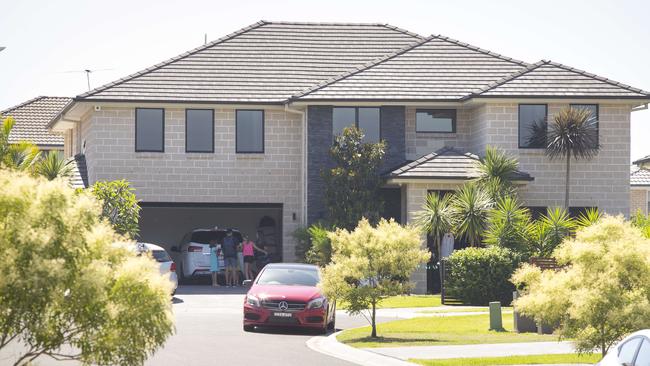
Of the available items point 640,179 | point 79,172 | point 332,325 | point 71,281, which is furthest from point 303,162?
point 71,281

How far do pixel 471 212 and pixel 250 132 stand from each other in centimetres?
977

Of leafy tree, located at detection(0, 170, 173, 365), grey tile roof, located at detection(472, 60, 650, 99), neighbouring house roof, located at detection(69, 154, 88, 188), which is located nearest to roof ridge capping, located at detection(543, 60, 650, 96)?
grey tile roof, located at detection(472, 60, 650, 99)

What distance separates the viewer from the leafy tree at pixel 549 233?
113 feet

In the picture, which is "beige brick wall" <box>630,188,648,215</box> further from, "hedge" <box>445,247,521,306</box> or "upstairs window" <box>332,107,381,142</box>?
"hedge" <box>445,247,521,306</box>

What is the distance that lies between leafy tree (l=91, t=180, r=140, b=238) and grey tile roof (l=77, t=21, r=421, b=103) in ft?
20.7

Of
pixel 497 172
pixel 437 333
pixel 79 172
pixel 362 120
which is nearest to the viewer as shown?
pixel 437 333

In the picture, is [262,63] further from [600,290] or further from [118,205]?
[600,290]

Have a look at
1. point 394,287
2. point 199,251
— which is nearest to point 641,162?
point 199,251

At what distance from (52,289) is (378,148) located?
3058cm

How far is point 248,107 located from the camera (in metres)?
42.9

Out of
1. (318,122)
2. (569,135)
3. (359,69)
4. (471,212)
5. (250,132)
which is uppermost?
(359,69)

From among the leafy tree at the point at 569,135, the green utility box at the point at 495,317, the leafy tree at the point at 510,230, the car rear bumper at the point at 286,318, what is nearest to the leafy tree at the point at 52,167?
the leafy tree at the point at 510,230

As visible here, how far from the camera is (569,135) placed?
39875 mm

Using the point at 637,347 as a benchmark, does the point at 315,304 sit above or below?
below
